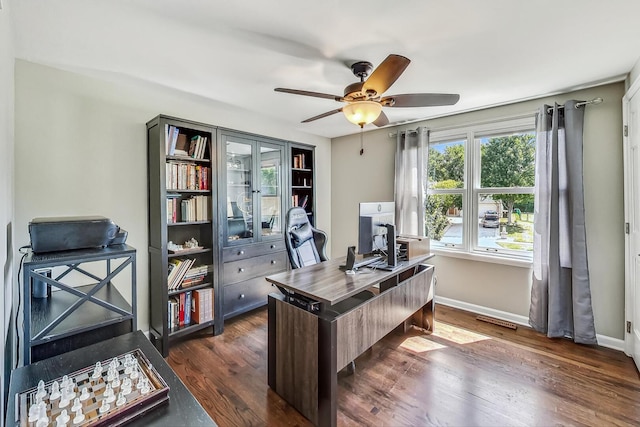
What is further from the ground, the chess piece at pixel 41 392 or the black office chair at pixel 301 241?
the black office chair at pixel 301 241

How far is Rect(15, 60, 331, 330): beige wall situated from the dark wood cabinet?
124 millimetres

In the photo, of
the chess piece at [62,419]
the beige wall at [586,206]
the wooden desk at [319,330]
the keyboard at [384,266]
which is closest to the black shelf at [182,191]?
the wooden desk at [319,330]

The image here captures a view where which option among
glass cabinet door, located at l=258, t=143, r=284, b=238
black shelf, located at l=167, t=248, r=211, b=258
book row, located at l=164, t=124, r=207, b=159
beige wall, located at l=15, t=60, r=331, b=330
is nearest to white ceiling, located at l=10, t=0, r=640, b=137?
beige wall, located at l=15, t=60, r=331, b=330

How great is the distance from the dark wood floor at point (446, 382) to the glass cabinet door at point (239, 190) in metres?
1.06

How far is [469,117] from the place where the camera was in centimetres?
333

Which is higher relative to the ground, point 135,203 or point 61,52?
point 61,52

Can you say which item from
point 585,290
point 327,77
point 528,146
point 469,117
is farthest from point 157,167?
point 585,290

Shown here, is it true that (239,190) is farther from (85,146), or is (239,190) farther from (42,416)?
(42,416)

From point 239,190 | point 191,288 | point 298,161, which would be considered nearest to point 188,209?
point 239,190

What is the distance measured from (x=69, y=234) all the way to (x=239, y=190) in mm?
1760

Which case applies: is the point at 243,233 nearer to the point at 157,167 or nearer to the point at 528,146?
the point at 157,167

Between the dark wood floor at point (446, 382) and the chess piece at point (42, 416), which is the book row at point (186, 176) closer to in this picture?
the dark wood floor at point (446, 382)

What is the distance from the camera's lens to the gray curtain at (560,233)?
8.52 feet

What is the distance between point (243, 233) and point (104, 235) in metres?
1.69
